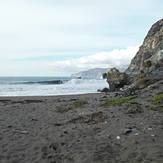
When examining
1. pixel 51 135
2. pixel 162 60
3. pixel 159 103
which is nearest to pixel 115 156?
pixel 51 135

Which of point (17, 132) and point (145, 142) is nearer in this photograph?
point (145, 142)

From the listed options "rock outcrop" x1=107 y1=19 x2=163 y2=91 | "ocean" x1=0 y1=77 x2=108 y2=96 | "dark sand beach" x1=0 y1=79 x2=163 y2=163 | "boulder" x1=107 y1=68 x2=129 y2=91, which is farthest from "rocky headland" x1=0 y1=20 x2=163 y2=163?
"boulder" x1=107 y1=68 x2=129 y2=91

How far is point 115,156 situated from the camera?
33.4 feet

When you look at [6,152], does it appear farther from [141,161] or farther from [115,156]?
[141,161]

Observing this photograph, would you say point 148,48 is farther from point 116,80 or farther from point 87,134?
point 87,134

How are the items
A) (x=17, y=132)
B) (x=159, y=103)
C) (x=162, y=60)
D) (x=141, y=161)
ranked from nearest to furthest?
1. (x=141, y=161)
2. (x=17, y=132)
3. (x=159, y=103)
4. (x=162, y=60)

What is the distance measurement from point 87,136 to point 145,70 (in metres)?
29.8

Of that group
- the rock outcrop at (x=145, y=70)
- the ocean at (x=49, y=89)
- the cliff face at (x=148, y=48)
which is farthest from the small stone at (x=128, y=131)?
the cliff face at (x=148, y=48)

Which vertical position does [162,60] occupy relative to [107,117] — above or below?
above

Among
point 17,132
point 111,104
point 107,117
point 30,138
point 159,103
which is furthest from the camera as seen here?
point 111,104

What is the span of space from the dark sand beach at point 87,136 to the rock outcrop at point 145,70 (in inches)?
447

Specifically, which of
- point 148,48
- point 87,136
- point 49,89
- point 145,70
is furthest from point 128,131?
point 148,48

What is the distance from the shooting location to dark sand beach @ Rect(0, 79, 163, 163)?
33.5 ft

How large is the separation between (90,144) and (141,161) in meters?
1.93
